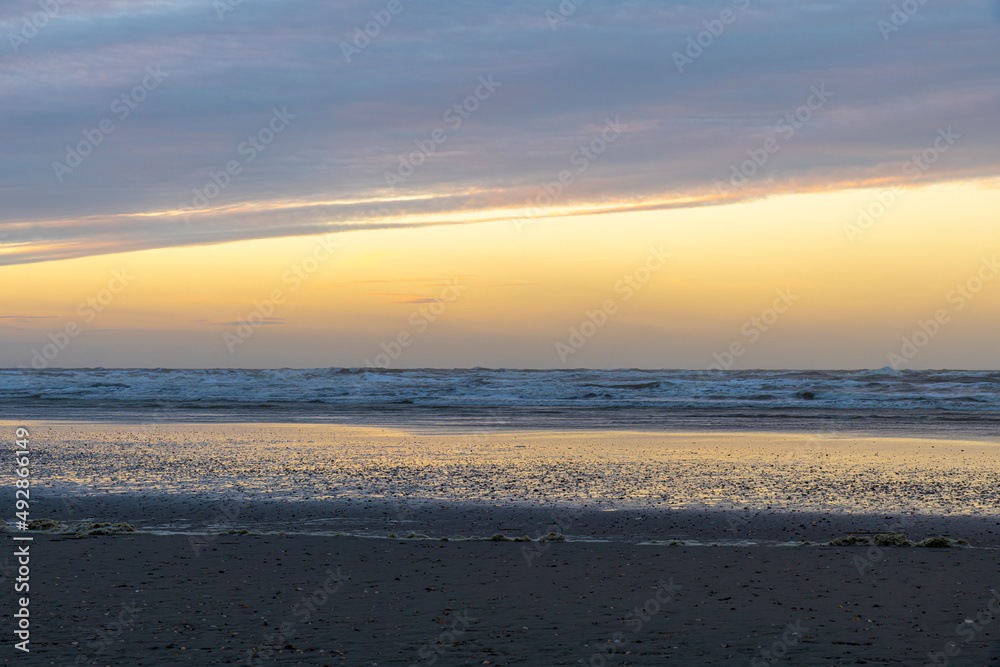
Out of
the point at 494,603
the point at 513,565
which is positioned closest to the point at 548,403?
the point at 513,565

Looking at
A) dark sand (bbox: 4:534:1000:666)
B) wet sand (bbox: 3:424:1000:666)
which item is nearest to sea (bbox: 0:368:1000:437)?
wet sand (bbox: 3:424:1000:666)

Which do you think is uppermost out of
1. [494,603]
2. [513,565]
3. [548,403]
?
[548,403]

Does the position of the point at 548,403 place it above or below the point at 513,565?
above

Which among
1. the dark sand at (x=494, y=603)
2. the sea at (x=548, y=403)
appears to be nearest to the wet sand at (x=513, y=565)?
the dark sand at (x=494, y=603)

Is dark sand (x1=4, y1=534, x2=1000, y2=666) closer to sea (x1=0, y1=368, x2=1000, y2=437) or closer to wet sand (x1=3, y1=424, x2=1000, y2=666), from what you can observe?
wet sand (x1=3, y1=424, x2=1000, y2=666)

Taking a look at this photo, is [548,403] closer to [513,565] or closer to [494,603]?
[513,565]

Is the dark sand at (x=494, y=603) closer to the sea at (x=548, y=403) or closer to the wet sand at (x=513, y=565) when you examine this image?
the wet sand at (x=513, y=565)

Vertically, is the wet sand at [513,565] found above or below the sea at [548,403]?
below

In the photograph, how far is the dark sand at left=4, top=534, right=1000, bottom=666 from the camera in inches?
242

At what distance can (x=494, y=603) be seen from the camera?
24.2 feet

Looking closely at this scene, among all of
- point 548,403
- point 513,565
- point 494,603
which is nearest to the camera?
point 494,603

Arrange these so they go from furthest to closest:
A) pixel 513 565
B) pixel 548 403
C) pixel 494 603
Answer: pixel 548 403, pixel 513 565, pixel 494 603

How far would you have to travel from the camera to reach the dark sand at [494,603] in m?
6.14

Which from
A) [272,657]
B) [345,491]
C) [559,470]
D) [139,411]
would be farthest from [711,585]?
[139,411]
